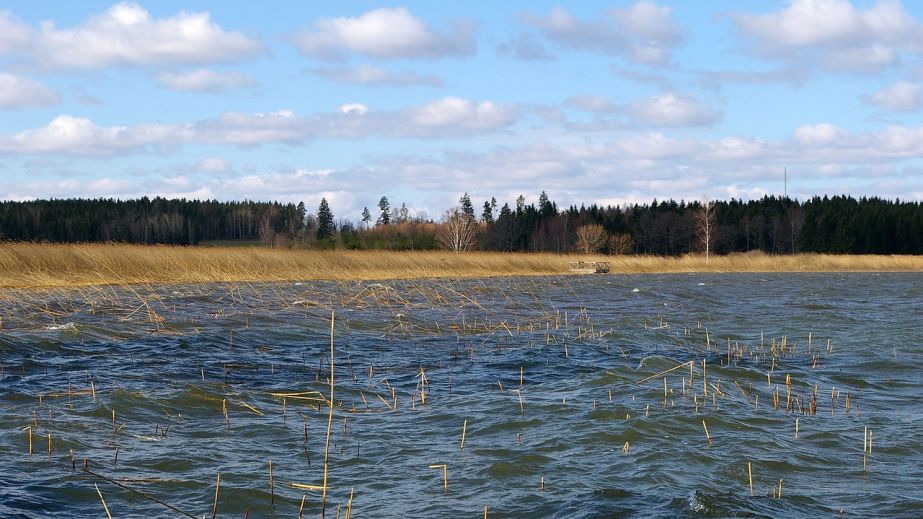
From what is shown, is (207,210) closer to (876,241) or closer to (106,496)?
(876,241)

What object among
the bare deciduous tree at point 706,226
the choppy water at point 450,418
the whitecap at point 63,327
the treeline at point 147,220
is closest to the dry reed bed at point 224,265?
the choppy water at point 450,418

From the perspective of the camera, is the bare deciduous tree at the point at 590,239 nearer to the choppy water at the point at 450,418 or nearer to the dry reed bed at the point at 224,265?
the dry reed bed at the point at 224,265

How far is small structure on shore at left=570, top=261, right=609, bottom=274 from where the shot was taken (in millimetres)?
44362

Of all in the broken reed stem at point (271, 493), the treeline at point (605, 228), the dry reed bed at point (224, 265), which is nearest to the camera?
the broken reed stem at point (271, 493)

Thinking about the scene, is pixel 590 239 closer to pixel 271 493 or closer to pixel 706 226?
pixel 706 226

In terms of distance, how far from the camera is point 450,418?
799cm

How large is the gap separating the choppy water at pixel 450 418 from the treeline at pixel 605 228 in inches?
2424

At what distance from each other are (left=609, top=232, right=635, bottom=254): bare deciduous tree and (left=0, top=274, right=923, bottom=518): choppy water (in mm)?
69361

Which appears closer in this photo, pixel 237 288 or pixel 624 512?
pixel 624 512

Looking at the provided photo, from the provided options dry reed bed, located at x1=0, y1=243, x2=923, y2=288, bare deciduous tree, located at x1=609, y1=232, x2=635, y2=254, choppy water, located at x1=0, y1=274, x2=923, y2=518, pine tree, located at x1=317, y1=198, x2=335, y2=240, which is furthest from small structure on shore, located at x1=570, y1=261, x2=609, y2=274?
pine tree, located at x1=317, y1=198, x2=335, y2=240

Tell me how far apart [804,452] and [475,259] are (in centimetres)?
3095

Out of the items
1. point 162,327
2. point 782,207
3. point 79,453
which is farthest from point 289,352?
point 782,207

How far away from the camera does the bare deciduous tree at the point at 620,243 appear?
85.1 m

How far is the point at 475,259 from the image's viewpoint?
3775 centimetres
